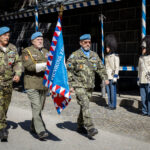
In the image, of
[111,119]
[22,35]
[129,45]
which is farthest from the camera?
[22,35]

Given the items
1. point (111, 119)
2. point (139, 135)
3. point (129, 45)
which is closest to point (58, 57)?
point (139, 135)

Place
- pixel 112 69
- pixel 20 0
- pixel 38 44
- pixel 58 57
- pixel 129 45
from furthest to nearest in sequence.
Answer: pixel 20 0 → pixel 129 45 → pixel 112 69 → pixel 38 44 → pixel 58 57

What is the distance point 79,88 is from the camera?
17.6 ft

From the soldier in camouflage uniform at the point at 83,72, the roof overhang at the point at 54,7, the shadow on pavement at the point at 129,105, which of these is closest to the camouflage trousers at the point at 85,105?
the soldier in camouflage uniform at the point at 83,72

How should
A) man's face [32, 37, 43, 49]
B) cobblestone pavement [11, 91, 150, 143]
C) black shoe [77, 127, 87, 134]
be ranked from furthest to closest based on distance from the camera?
1. cobblestone pavement [11, 91, 150, 143]
2. black shoe [77, 127, 87, 134]
3. man's face [32, 37, 43, 49]

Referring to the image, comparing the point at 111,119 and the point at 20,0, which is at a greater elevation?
the point at 20,0

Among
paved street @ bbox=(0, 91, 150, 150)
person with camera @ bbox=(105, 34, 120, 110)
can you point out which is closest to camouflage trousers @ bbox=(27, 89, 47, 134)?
paved street @ bbox=(0, 91, 150, 150)

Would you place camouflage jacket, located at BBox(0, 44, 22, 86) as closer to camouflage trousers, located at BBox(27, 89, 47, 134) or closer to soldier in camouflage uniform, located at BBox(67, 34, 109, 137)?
camouflage trousers, located at BBox(27, 89, 47, 134)

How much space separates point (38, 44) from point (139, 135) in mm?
2518

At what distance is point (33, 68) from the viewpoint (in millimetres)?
5160

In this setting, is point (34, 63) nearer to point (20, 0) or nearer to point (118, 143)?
point (118, 143)

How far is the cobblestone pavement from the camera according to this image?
596 centimetres

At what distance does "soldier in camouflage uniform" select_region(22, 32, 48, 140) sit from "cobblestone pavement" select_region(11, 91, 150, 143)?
1467 millimetres

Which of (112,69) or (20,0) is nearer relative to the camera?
(112,69)
